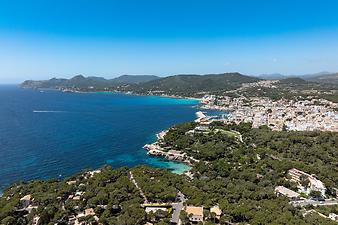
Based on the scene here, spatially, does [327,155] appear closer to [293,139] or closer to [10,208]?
[293,139]

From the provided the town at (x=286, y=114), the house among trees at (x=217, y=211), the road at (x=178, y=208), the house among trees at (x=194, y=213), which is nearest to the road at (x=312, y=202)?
the house among trees at (x=217, y=211)

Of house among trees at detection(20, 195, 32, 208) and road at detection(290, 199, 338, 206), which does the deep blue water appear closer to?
house among trees at detection(20, 195, 32, 208)

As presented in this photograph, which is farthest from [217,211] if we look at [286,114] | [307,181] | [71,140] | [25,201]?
[286,114]

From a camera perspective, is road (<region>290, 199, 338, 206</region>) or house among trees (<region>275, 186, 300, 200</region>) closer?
road (<region>290, 199, 338, 206</region>)

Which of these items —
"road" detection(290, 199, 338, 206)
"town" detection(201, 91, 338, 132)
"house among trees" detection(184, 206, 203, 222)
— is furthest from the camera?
"town" detection(201, 91, 338, 132)

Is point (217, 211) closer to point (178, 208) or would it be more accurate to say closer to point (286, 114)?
point (178, 208)

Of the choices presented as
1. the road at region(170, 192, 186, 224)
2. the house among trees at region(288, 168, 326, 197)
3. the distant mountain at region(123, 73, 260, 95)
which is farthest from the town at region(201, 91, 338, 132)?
the road at region(170, 192, 186, 224)

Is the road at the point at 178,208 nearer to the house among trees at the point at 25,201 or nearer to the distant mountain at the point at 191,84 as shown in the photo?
the house among trees at the point at 25,201

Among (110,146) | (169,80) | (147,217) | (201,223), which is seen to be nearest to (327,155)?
(201,223)
